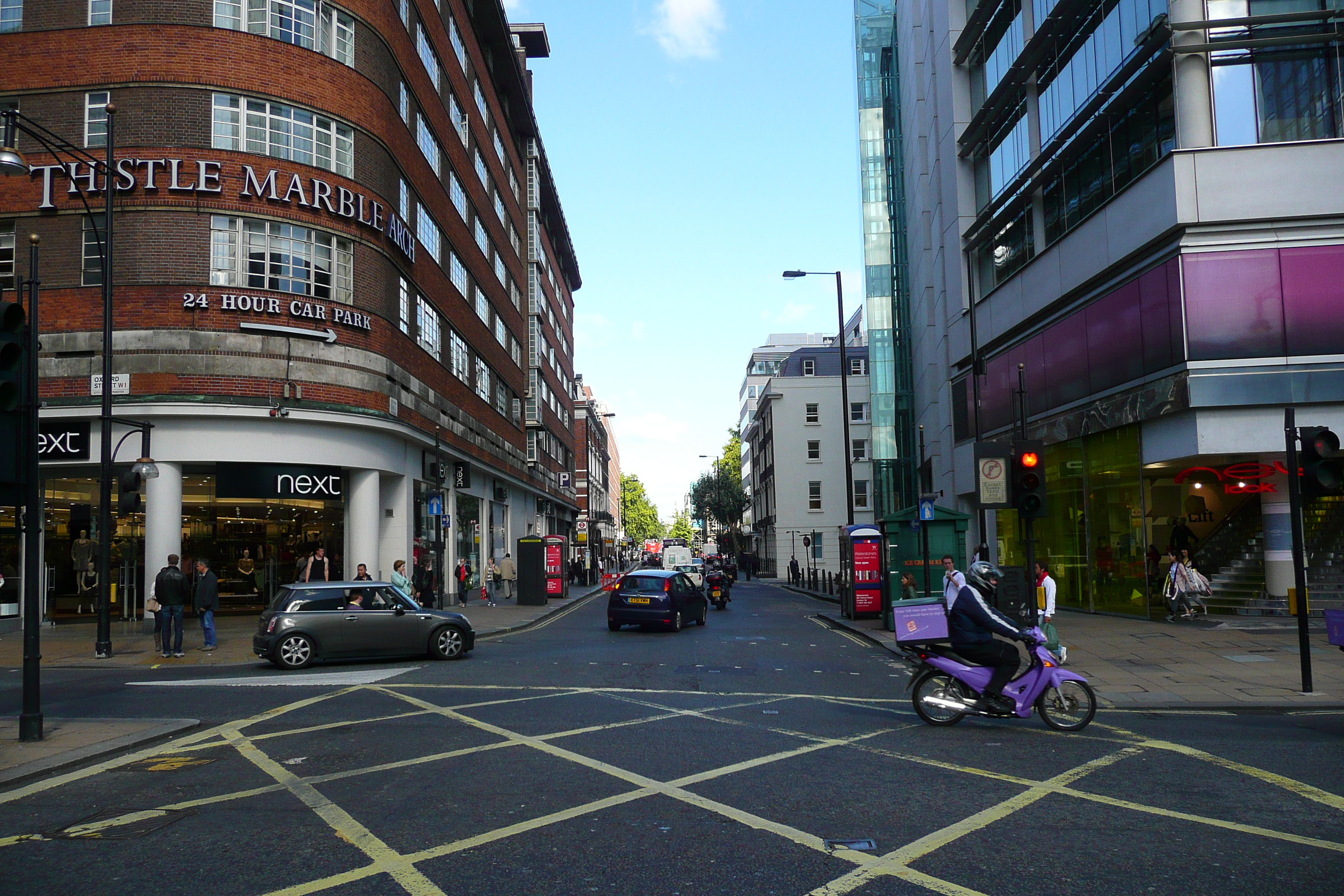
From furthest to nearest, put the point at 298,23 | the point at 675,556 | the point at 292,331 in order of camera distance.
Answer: the point at 675,556 < the point at 298,23 < the point at 292,331

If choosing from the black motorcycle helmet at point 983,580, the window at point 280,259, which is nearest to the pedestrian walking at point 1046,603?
the black motorcycle helmet at point 983,580

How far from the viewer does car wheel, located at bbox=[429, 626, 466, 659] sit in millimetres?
17219

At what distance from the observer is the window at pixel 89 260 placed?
906 inches

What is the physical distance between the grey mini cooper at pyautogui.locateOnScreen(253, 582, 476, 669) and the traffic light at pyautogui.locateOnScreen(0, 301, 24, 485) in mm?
7428

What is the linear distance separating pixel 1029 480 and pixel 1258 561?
11418 mm

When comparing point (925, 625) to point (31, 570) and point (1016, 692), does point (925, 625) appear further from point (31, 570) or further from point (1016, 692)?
point (31, 570)

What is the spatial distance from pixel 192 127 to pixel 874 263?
1602 inches

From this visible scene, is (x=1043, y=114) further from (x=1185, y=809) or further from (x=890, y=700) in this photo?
(x=1185, y=809)

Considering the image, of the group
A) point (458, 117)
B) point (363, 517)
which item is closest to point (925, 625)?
point (363, 517)

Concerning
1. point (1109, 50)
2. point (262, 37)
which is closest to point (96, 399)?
point (262, 37)

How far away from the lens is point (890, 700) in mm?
12555

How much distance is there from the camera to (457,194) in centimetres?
3731

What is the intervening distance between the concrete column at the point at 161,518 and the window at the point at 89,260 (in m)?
4.36

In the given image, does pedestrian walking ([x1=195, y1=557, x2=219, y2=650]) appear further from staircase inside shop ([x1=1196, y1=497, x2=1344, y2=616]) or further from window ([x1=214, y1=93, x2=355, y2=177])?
staircase inside shop ([x1=1196, y1=497, x2=1344, y2=616])
